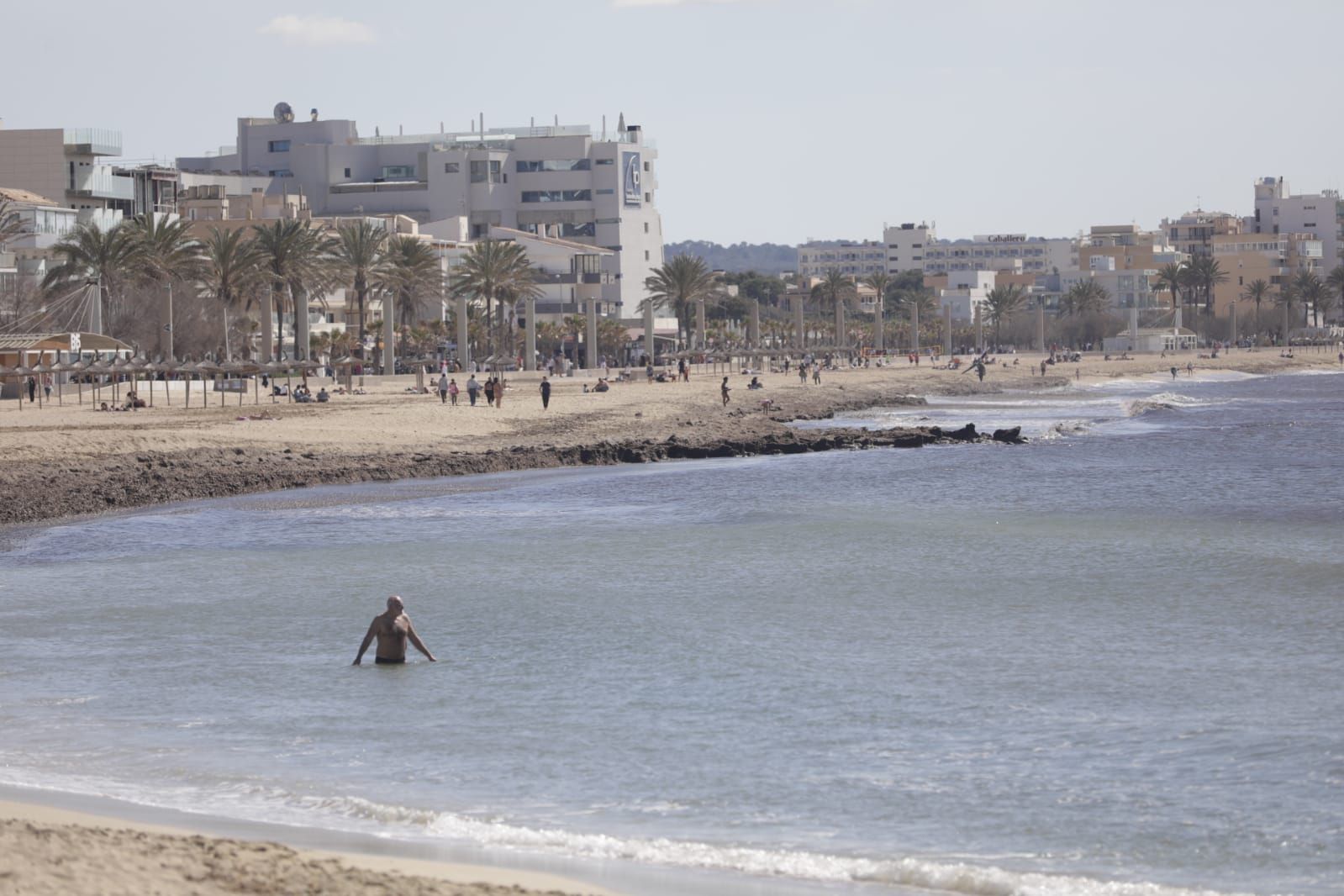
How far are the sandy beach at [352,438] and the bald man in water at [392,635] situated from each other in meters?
15.1

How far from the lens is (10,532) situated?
27.8 metres

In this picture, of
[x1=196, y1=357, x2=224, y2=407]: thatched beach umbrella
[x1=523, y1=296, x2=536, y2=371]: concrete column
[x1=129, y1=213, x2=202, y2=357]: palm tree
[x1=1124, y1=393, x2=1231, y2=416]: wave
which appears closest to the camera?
[x1=196, y1=357, x2=224, y2=407]: thatched beach umbrella

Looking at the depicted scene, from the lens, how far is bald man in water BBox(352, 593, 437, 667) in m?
16.6

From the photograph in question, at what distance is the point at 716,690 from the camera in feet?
52.9

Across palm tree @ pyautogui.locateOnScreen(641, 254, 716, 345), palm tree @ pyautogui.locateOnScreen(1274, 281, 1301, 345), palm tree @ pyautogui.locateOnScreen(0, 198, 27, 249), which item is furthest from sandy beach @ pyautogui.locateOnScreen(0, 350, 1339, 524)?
palm tree @ pyautogui.locateOnScreen(1274, 281, 1301, 345)

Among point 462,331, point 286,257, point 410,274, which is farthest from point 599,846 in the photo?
point 410,274

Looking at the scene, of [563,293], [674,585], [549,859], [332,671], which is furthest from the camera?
[563,293]

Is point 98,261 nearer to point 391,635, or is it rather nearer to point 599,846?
point 391,635

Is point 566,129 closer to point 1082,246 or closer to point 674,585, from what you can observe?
point 1082,246

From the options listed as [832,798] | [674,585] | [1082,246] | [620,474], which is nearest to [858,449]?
[620,474]

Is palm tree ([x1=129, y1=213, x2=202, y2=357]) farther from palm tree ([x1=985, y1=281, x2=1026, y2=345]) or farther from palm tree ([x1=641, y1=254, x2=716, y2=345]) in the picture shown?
palm tree ([x1=985, y1=281, x2=1026, y2=345])

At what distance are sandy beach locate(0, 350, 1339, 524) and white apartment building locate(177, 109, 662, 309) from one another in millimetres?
58942

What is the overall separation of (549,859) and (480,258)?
255 ft

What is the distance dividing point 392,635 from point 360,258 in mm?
60877
